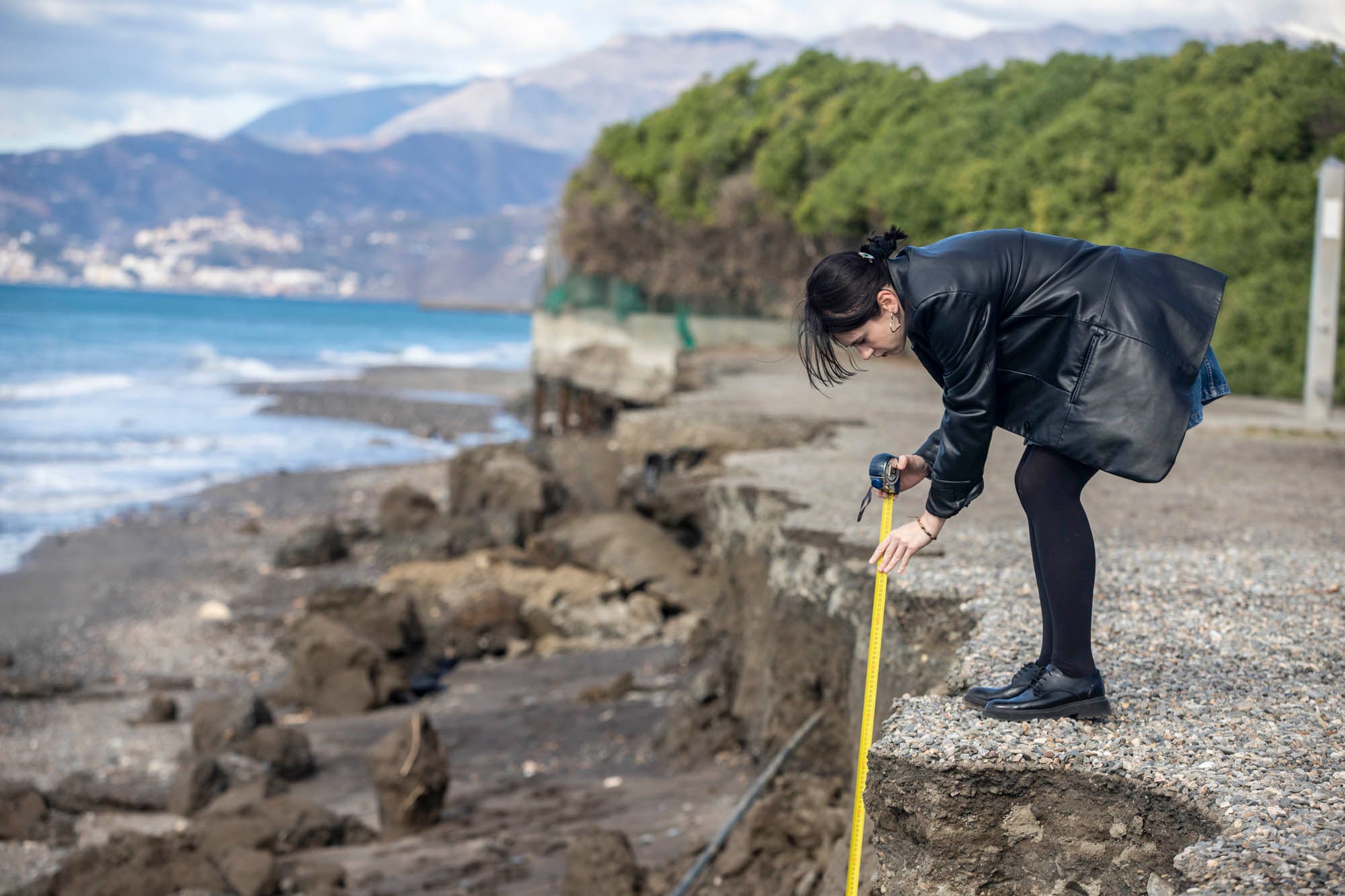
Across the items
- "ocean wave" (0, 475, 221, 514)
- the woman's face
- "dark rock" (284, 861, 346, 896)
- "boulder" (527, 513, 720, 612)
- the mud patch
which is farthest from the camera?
"ocean wave" (0, 475, 221, 514)

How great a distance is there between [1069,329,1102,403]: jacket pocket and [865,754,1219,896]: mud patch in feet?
3.03

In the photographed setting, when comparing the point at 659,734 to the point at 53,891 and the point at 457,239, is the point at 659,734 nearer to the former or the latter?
the point at 53,891

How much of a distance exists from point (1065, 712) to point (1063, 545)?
443mm

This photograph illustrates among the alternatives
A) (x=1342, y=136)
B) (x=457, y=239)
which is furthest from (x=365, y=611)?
(x=457, y=239)

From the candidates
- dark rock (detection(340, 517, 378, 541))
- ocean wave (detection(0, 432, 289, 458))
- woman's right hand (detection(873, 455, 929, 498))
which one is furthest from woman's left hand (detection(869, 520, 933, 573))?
ocean wave (detection(0, 432, 289, 458))

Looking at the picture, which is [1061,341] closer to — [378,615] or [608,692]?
[608,692]

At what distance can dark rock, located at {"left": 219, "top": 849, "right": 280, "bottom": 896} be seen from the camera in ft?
19.9

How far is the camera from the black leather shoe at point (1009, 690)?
3.29 meters

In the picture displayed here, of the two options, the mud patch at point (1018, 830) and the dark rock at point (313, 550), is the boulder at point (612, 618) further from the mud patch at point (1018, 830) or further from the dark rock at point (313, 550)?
the mud patch at point (1018, 830)

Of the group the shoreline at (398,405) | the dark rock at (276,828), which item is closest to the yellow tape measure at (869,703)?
the dark rock at (276,828)

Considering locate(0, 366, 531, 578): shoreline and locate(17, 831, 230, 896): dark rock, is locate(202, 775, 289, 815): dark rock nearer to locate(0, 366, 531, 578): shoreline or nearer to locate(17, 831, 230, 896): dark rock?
locate(17, 831, 230, 896): dark rock

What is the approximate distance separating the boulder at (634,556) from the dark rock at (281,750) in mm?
3991

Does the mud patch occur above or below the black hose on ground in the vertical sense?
above

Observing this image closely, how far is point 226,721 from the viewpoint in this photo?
8.66m
